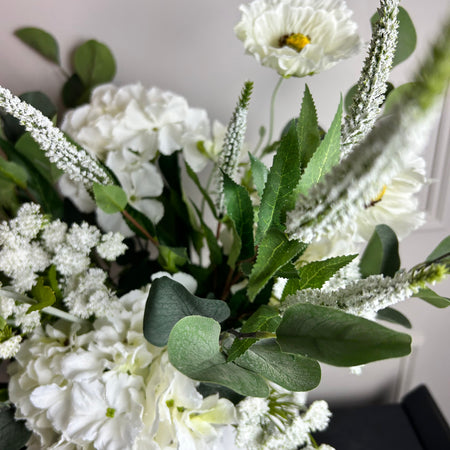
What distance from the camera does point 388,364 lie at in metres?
0.91

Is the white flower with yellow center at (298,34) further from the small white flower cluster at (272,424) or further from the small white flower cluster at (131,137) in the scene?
the small white flower cluster at (272,424)

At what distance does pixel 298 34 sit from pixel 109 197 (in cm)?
26

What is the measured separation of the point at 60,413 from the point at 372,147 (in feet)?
1.13

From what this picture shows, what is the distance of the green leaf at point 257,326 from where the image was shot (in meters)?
0.33

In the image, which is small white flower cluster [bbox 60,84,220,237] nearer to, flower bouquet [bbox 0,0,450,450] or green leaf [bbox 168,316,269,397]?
flower bouquet [bbox 0,0,450,450]

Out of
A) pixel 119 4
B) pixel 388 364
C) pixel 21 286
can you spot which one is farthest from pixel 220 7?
pixel 388 364

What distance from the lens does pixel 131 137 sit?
49 centimetres

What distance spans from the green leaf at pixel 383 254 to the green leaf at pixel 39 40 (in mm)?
411

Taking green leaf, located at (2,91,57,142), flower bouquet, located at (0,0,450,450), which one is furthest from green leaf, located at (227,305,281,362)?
green leaf, located at (2,91,57,142)

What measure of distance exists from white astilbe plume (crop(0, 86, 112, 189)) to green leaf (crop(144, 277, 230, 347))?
10 centimetres

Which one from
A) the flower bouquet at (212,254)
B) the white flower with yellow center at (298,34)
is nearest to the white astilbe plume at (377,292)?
the flower bouquet at (212,254)

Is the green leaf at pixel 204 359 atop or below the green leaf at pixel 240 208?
below

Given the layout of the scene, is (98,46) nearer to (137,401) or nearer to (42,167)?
(42,167)

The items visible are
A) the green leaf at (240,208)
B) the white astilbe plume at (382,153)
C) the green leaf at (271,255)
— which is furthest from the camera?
the green leaf at (240,208)
